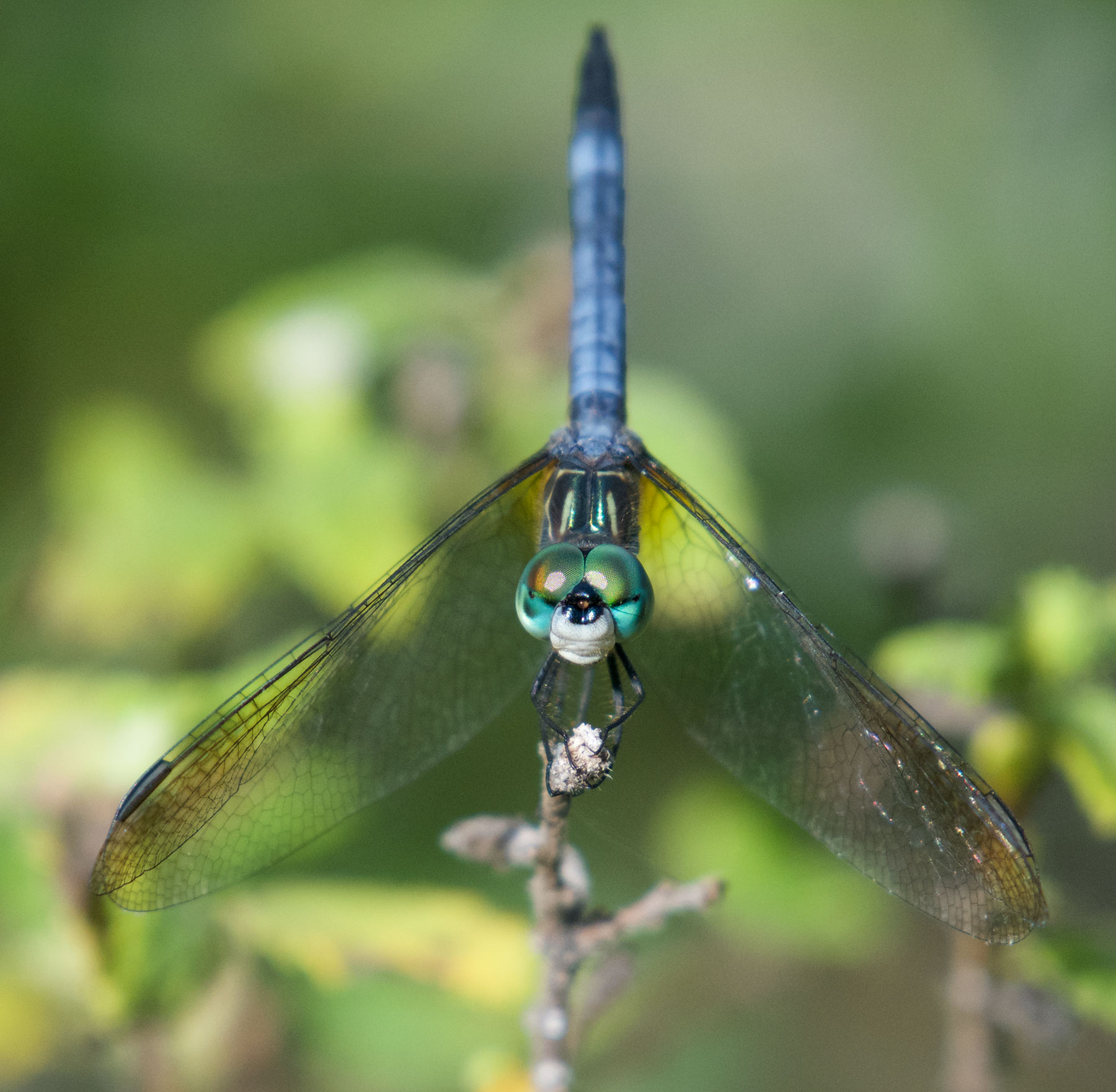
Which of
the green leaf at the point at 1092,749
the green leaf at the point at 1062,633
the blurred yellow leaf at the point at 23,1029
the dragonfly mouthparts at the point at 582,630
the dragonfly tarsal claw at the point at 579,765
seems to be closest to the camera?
the dragonfly tarsal claw at the point at 579,765

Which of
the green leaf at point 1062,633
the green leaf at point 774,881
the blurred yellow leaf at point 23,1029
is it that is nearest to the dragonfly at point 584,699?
the green leaf at point 1062,633

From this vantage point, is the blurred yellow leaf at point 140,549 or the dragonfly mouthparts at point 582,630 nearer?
the dragonfly mouthparts at point 582,630

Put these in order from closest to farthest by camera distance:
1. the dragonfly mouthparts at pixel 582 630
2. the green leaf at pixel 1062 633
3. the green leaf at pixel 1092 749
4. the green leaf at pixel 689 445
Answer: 1. the dragonfly mouthparts at pixel 582 630
2. the green leaf at pixel 1092 749
3. the green leaf at pixel 1062 633
4. the green leaf at pixel 689 445

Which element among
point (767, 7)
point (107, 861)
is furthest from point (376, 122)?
point (107, 861)

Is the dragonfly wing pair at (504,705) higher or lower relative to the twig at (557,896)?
higher

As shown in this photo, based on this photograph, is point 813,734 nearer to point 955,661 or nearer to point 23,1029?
point 955,661

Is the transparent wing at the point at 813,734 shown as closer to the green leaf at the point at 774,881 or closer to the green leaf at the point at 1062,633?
the green leaf at the point at 1062,633

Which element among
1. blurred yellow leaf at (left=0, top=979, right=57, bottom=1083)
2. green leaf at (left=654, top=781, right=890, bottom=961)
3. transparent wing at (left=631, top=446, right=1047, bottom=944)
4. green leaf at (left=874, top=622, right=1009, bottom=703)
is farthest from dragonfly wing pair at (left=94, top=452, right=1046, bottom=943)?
blurred yellow leaf at (left=0, top=979, right=57, bottom=1083)
